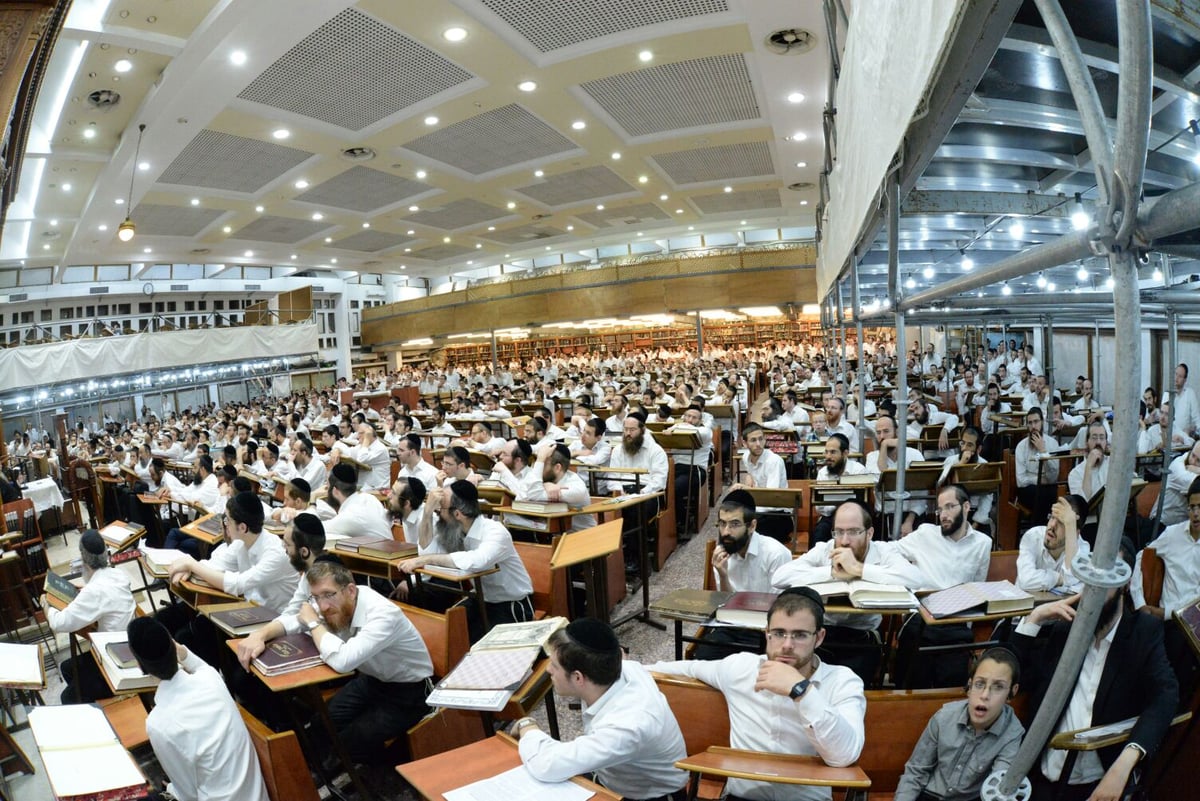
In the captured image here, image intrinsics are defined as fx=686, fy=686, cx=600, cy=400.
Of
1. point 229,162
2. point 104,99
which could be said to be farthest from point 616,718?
point 229,162

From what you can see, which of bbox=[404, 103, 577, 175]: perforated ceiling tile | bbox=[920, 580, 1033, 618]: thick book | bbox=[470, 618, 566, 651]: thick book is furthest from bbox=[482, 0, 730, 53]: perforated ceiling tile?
bbox=[920, 580, 1033, 618]: thick book

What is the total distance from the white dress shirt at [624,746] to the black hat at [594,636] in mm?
152

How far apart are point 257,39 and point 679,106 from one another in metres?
5.63

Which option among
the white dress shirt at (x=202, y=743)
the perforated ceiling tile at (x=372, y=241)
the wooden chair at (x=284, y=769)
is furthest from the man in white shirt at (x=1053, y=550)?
the perforated ceiling tile at (x=372, y=241)

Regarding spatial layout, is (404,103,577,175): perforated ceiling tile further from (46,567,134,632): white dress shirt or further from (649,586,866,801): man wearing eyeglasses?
(649,586,866,801): man wearing eyeglasses

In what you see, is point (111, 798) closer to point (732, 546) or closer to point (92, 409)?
point (732, 546)

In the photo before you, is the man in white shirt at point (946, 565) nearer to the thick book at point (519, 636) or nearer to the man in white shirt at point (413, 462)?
the thick book at point (519, 636)

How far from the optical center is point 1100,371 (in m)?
13.9

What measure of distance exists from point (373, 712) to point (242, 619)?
2.91 feet

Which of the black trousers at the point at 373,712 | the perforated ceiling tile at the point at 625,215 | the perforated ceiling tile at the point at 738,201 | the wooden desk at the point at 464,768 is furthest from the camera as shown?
the perforated ceiling tile at the point at 625,215

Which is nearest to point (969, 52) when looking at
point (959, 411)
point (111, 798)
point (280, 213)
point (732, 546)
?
point (732, 546)

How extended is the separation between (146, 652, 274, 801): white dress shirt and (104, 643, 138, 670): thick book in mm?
530

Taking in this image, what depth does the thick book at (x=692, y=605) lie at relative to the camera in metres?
2.98

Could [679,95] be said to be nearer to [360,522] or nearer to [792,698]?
[360,522]
